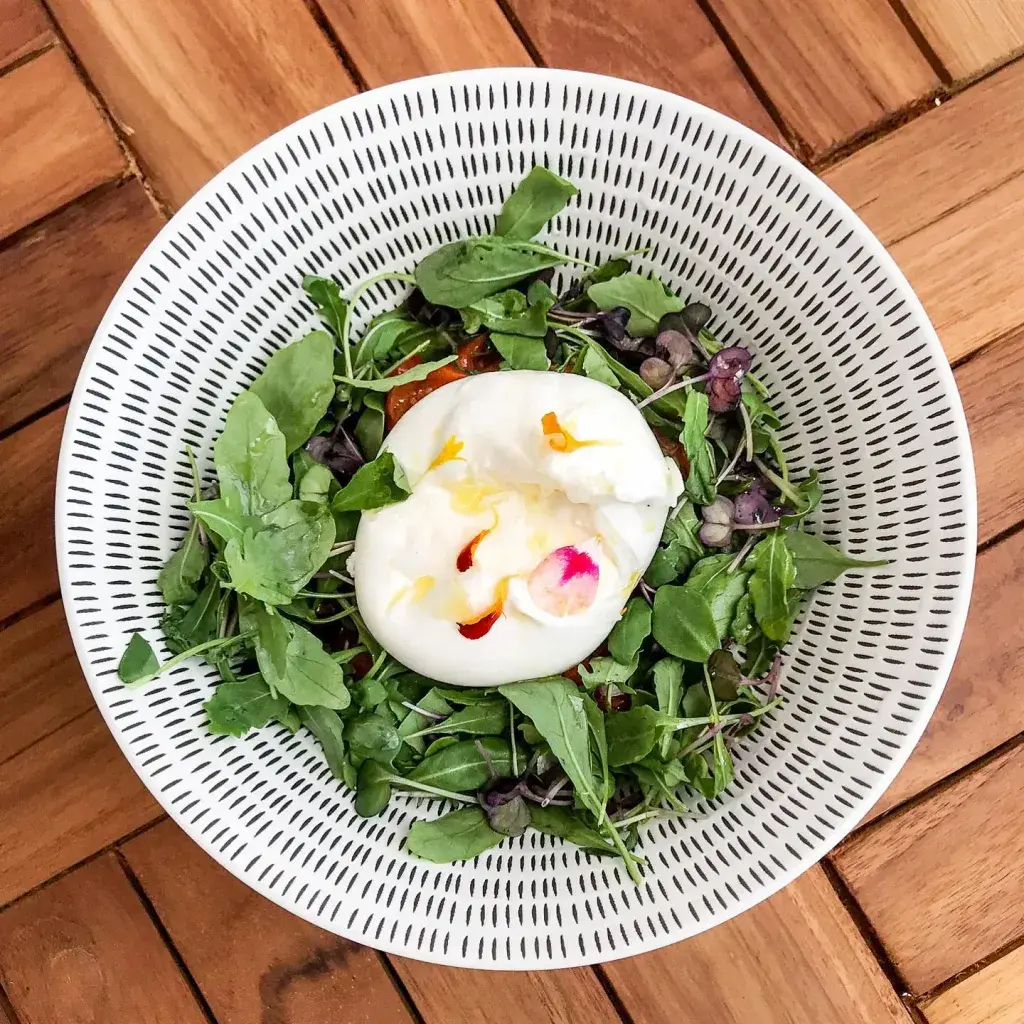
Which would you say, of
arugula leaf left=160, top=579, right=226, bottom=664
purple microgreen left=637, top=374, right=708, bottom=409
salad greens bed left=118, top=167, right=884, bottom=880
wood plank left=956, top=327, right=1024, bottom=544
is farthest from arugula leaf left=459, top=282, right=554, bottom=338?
wood plank left=956, top=327, right=1024, bottom=544

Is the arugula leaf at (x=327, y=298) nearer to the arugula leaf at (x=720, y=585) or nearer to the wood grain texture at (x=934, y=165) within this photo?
the arugula leaf at (x=720, y=585)

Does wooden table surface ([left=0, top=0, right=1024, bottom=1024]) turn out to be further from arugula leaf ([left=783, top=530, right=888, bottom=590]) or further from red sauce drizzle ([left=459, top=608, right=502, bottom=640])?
red sauce drizzle ([left=459, top=608, right=502, bottom=640])

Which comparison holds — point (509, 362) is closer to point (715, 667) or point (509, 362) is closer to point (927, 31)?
point (715, 667)

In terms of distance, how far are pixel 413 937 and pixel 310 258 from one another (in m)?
0.56

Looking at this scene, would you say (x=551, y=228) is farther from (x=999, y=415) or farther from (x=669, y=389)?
(x=999, y=415)

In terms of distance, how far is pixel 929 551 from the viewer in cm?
72

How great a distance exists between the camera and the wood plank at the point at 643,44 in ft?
2.98

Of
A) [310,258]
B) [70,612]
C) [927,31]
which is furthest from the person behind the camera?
[927,31]

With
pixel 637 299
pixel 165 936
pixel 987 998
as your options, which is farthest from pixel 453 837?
pixel 987 998

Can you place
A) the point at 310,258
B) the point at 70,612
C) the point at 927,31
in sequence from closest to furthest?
the point at 70,612, the point at 310,258, the point at 927,31

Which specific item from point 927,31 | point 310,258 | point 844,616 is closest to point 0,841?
point 310,258

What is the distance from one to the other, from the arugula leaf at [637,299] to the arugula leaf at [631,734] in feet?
1.07

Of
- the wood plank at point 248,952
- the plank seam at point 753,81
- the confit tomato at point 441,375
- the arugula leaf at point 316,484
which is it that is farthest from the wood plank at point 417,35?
the wood plank at point 248,952

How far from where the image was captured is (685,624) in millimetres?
756
